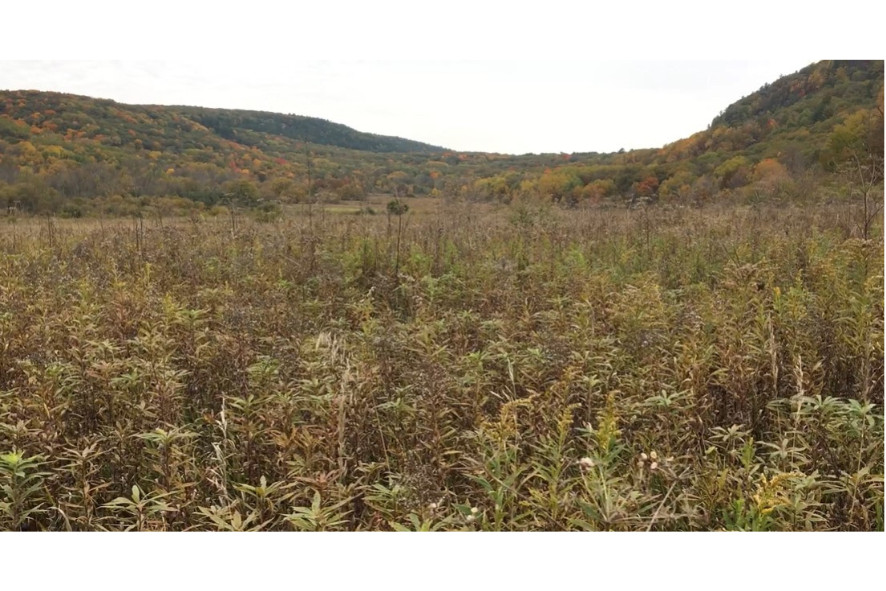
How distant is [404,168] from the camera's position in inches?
1388

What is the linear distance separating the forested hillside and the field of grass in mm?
3027

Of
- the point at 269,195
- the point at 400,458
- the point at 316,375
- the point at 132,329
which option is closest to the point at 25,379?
the point at 132,329

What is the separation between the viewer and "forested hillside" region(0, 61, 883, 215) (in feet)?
42.2

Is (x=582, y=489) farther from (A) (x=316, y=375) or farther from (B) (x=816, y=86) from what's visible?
(B) (x=816, y=86)

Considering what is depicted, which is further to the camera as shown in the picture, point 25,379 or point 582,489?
point 25,379

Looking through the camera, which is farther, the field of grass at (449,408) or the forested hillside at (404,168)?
the forested hillside at (404,168)

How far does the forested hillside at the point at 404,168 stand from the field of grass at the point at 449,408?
3.03 metres

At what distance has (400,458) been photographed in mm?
2617

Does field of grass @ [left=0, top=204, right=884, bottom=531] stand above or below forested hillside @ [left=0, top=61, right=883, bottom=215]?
below

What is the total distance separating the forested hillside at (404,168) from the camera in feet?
42.2

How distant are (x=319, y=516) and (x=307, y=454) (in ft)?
1.53

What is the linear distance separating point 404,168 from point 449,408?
33666 millimetres

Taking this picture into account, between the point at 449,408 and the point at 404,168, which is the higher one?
the point at 404,168

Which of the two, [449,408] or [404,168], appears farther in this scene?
[404,168]
